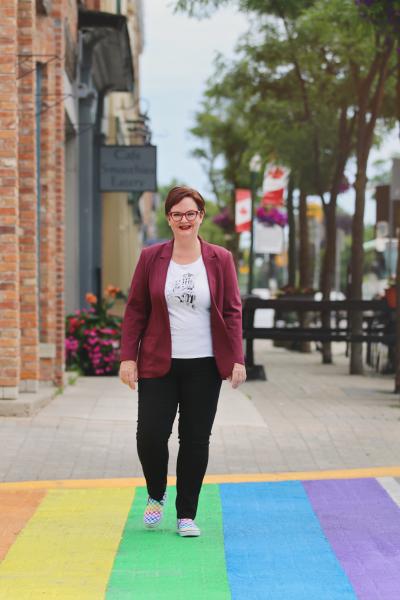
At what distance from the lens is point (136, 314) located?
22.8ft

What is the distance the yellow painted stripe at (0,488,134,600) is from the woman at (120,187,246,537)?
0.50m

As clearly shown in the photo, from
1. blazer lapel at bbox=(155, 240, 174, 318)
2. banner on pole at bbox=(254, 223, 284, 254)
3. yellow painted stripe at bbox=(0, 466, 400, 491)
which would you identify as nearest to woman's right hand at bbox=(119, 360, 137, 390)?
blazer lapel at bbox=(155, 240, 174, 318)

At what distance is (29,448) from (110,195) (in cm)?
1735

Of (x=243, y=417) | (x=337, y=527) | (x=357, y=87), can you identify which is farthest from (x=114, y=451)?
(x=357, y=87)

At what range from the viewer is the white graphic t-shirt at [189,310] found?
6.84 m

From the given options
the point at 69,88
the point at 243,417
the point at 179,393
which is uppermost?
the point at 69,88

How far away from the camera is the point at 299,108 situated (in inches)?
1069

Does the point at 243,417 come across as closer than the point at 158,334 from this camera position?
No

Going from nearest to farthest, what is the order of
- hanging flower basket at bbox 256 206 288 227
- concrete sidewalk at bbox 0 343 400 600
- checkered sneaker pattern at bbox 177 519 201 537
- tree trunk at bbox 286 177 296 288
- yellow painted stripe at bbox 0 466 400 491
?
concrete sidewalk at bbox 0 343 400 600, checkered sneaker pattern at bbox 177 519 201 537, yellow painted stripe at bbox 0 466 400 491, tree trunk at bbox 286 177 296 288, hanging flower basket at bbox 256 206 288 227

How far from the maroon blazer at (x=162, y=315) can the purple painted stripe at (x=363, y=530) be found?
111 centimetres

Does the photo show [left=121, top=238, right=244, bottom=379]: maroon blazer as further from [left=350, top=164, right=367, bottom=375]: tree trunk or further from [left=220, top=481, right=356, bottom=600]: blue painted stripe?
[left=350, top=164, right=367, bottom=375]: tree trunk

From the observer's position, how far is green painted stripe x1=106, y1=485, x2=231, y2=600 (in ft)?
19.1

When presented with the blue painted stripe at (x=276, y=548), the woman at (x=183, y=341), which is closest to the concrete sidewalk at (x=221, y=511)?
the blue painted stripe at (x=276, y=548)

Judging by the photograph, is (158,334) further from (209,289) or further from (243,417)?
(243,417)
